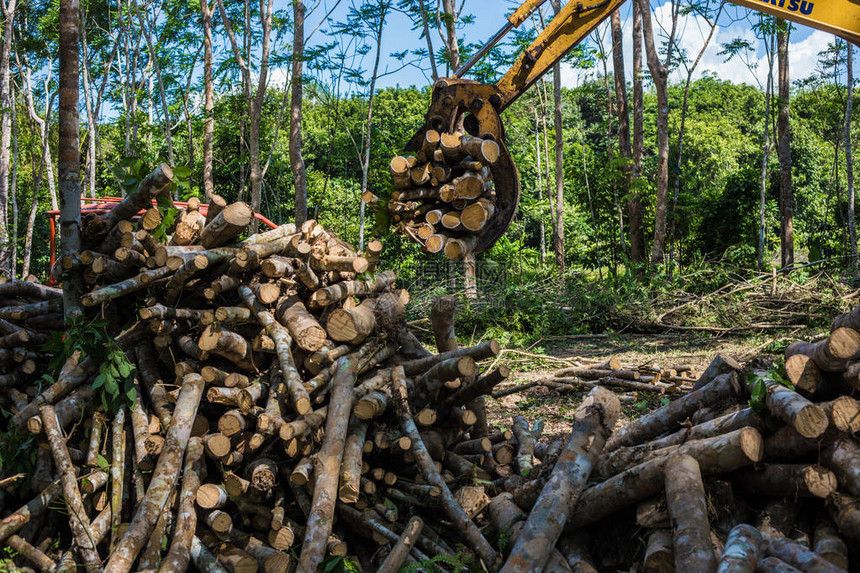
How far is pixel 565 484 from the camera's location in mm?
3682

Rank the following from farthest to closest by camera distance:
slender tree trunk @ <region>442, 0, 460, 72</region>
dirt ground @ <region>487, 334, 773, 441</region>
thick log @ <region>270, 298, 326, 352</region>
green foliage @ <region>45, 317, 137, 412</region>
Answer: slender tree trunk @ <region>442, 0, 460, 72</region>, dirt ground @ <region>487, 334, 773, 441</region>, thick log @ <region>270, 298, 326, 352</region>, green foliage @ <region>45, 317, 137, 412</region>

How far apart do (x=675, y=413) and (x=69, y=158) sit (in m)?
4.79

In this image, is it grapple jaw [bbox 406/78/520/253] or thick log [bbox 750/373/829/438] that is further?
grapple jaw [bbox 406/78/520/253]

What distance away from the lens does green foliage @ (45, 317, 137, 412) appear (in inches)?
168

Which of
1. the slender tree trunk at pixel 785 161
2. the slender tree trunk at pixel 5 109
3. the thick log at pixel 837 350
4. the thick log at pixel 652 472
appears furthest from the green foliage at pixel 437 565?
the slender tree trunk at pixel 5 109

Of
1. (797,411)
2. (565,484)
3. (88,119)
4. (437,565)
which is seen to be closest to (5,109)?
(88,119)

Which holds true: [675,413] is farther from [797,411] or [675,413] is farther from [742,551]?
[742,551]

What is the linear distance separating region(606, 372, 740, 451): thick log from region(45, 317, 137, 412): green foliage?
128 inches

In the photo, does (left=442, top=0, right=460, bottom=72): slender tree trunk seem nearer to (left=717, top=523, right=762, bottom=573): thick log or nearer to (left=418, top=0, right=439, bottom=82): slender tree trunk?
(left=418, top=0, right=439, bottom=82): slender tree trunk

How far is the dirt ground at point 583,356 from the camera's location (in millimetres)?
6949

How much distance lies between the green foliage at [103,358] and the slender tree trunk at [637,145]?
1345cm

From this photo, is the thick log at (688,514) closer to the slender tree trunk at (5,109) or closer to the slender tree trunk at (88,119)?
the slender tree trunk at (5,109)

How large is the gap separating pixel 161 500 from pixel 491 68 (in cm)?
1274

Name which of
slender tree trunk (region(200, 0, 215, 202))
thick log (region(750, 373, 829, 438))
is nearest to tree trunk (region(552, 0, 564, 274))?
slender tree trunk (region(200, 0, 215, 202))
